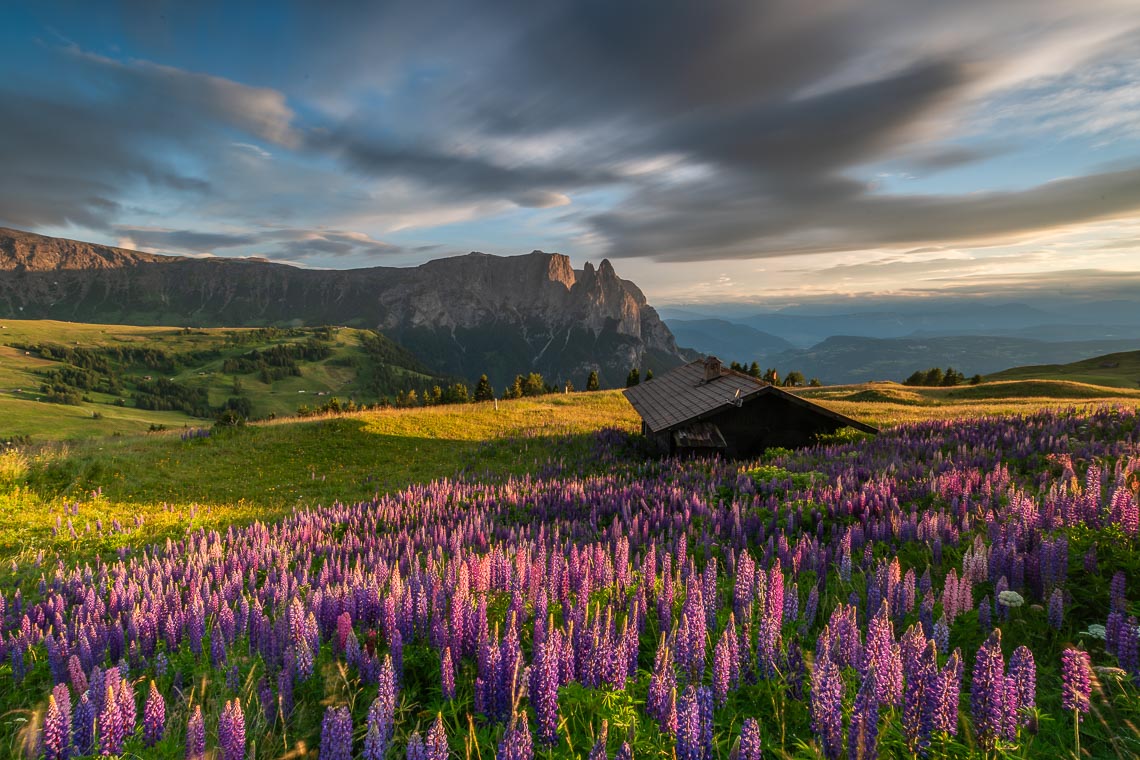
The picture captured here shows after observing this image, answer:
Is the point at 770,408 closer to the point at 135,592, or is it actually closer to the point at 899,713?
the point at 899,713

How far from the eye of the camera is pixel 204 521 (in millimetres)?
13789

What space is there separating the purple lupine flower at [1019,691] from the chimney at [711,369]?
63.6 ft

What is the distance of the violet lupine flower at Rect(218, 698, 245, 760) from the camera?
2.93 m

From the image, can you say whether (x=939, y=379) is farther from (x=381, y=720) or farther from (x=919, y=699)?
(x=381, y=720)

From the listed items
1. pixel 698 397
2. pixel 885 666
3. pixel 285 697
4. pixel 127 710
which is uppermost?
pixel 698 397

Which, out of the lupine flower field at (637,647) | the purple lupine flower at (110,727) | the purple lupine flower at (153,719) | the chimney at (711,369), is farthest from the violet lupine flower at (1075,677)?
the chimney at (711,369)

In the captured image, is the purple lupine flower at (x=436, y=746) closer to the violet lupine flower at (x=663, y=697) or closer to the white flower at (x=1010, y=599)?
the violet lupine flower at (x=663, y=697)

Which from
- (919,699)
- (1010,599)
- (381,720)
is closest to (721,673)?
(919,699)

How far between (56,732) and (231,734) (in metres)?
1.14

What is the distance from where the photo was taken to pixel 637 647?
393 cm

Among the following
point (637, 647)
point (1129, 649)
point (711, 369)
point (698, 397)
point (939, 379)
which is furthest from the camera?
point (939, 379)

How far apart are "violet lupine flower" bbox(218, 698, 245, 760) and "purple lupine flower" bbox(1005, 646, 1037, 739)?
4.35m

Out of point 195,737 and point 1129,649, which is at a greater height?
point 1129,649

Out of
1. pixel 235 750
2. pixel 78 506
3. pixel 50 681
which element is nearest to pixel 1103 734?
pixel 235 750
